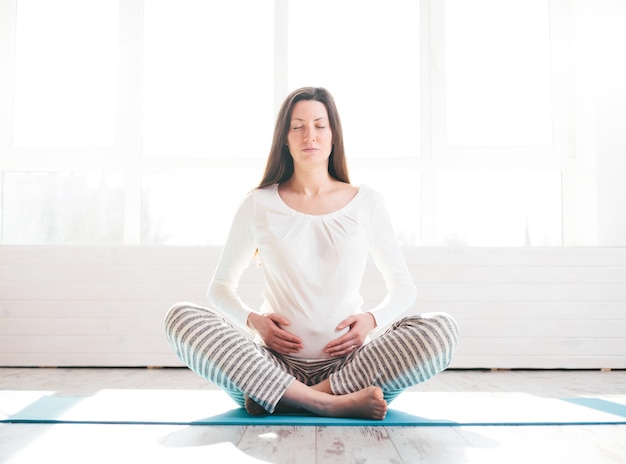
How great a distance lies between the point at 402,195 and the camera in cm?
354

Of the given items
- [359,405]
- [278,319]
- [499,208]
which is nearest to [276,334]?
[278,319]

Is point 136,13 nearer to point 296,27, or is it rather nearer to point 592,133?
point 296,27

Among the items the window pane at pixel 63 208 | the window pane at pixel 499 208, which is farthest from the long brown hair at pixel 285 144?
the window pane at pixel 63 208

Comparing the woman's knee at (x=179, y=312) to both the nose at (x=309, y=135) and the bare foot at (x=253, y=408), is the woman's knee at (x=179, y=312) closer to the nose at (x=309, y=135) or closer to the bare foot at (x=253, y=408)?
the bare foot at (x=253, y=408)

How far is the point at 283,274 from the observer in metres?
1.74

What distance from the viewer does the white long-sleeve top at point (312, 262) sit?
170 cm

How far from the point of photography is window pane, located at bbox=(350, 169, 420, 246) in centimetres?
354

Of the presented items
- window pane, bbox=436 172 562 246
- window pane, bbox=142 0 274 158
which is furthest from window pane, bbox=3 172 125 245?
window pane, bbox=436 172 562 246

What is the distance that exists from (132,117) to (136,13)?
1.91 feet

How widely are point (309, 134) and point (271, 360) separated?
25.2 inches

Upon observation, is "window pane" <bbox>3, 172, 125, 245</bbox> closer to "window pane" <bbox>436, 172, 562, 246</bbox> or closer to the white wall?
the white wall

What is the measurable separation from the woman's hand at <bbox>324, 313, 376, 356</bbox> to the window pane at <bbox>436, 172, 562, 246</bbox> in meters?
1.95

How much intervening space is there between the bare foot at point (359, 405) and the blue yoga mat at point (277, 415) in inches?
0.7

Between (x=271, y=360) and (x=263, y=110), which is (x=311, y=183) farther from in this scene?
(x=263, y=110)
